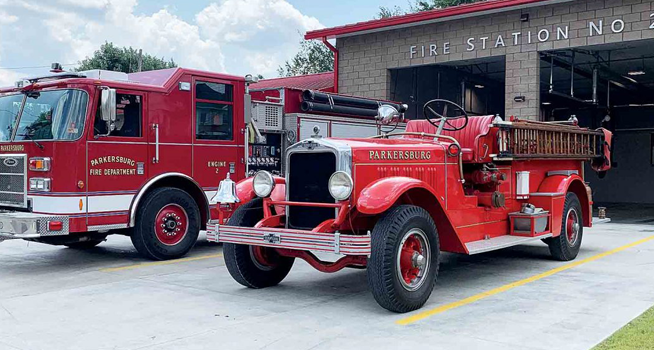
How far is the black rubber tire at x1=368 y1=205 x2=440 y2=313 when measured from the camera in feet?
17.8

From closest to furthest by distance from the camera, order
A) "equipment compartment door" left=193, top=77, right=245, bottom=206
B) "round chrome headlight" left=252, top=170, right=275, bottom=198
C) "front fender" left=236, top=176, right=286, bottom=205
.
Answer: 1. "round chrome headlight" left=252, top=170, right=275, bottom=198
2. "front fender" left=236, top=176, right=286, bottom=205
3. "equipment compartment door" left=193, top=77, right=245, bottom=206

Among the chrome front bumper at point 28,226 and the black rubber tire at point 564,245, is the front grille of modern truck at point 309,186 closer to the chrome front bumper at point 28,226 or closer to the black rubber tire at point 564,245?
the chrome front bumper at point 28,226

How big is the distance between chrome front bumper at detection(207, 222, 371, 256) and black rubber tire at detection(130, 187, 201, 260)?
2.39 m

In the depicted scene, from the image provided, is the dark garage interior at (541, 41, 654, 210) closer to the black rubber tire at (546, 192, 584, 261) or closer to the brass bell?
the black rubber tire at (546, 192, 584, 261)

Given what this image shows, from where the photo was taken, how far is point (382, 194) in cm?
556

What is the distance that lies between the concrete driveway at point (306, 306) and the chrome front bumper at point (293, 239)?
59cm

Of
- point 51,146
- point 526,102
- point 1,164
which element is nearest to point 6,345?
point 51,146

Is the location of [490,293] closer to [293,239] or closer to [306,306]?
[306,306]

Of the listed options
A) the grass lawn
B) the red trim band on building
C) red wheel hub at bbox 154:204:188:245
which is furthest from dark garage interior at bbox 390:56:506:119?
the grass lawn

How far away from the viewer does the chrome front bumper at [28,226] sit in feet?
24.5

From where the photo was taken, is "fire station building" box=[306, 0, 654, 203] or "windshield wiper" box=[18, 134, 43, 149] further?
"fire station building" box=[306, 0, 654, 203]

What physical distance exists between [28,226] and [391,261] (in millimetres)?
4505

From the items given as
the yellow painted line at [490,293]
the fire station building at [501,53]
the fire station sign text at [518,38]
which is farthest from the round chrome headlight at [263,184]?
the fire station sign text at [518,38]

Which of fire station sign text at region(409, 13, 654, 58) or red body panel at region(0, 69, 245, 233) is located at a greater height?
fire station sign text at region(409, 13, 654, 58)
